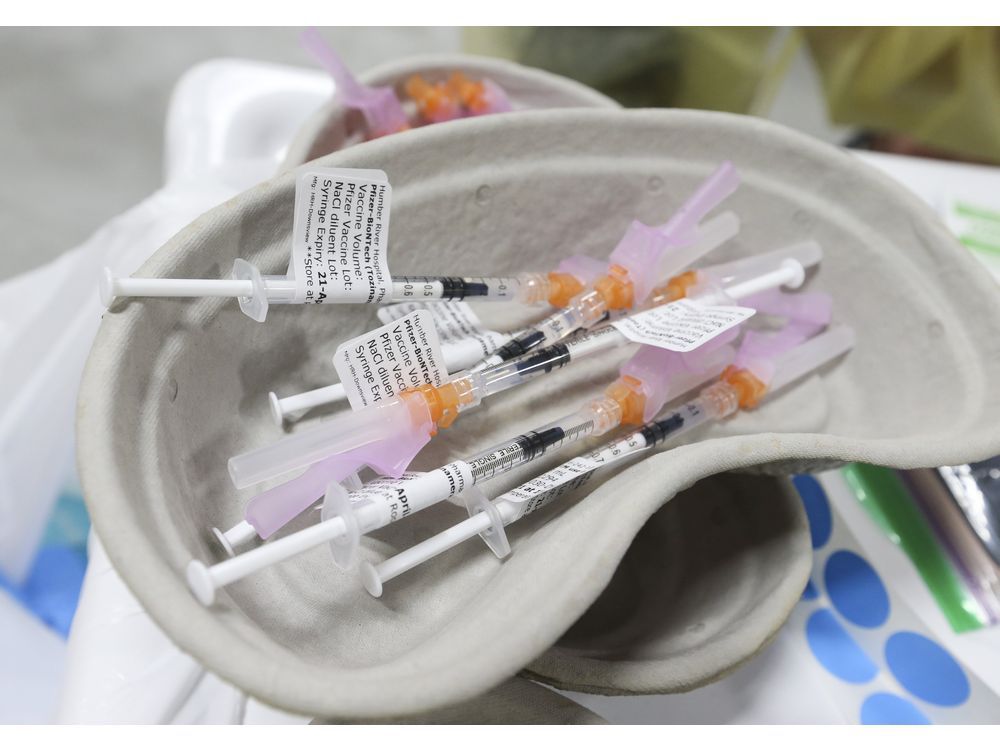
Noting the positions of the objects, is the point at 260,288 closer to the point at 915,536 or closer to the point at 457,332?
the point at 457,332

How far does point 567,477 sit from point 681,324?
0.49ft

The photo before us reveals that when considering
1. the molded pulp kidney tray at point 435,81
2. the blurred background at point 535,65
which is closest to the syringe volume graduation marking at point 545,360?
the molded pulp kidney tray at point 435,81

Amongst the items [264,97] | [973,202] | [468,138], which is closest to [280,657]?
[468,138]

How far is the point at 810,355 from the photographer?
69 centimetres

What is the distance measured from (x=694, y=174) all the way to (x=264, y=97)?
60 cm

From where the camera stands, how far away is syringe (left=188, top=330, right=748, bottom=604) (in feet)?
1.28

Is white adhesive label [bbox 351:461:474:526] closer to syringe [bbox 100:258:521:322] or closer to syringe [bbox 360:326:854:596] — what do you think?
syringe [bbox 360:326:854:596]

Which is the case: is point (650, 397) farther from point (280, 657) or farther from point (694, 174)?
point (280, 657)

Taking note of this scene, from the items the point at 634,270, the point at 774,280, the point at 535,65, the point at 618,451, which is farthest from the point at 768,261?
the point at 535,65

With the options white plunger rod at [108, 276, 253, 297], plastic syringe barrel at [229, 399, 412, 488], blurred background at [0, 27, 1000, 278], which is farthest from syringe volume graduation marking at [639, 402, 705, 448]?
blurred background at [0, 27, 1000, 278]

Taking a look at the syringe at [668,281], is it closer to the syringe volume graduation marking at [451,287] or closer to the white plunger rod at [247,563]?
the syringe volume graduation marking at [451,287]

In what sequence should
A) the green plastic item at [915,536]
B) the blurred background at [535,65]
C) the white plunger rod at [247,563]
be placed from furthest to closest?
the blurred background at [535,65], the green plastic item at [915,536], the white plunger rod at [247,563]

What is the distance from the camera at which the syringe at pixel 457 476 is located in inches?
15.4

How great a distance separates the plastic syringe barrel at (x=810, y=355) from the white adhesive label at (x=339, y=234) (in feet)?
1.22
